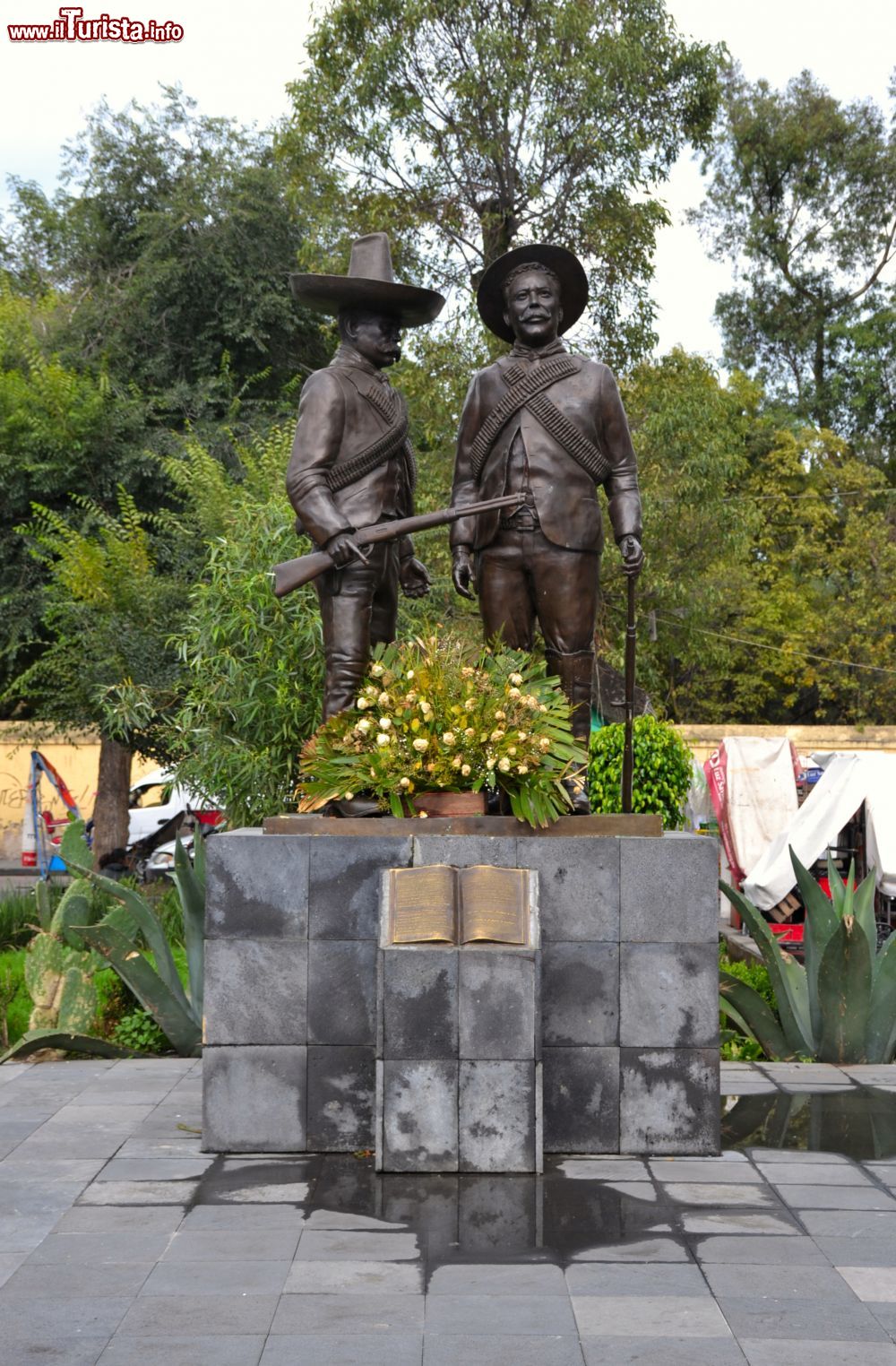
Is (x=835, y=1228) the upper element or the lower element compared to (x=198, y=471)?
lower

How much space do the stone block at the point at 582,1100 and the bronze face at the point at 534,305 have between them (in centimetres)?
274

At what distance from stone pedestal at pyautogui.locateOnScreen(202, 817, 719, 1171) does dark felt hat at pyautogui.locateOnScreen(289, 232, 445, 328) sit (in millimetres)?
2124

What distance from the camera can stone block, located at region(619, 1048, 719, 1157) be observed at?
5.11m

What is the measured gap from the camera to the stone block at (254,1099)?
5125 mm

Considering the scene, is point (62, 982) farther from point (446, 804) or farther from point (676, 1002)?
point (676, 1002)

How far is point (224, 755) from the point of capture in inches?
423

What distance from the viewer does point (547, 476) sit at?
593 centimetres

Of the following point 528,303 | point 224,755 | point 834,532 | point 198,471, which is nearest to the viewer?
point 528,303

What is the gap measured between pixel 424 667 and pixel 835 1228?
227cm

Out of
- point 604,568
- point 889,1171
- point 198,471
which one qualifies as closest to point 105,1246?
point 889,1171

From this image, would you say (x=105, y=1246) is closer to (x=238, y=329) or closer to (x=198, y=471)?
(x=198, y=471)

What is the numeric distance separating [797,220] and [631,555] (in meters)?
28.7

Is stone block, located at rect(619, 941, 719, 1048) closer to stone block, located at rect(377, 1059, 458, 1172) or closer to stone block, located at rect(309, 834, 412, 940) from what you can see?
stone block, located at rect(377, 1059, 458, 1172)

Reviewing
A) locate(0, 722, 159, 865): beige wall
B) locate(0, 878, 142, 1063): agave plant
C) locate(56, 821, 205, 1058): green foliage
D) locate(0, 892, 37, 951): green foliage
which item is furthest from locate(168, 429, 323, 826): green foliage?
locate(0, 722, 159, 865): beige wall
